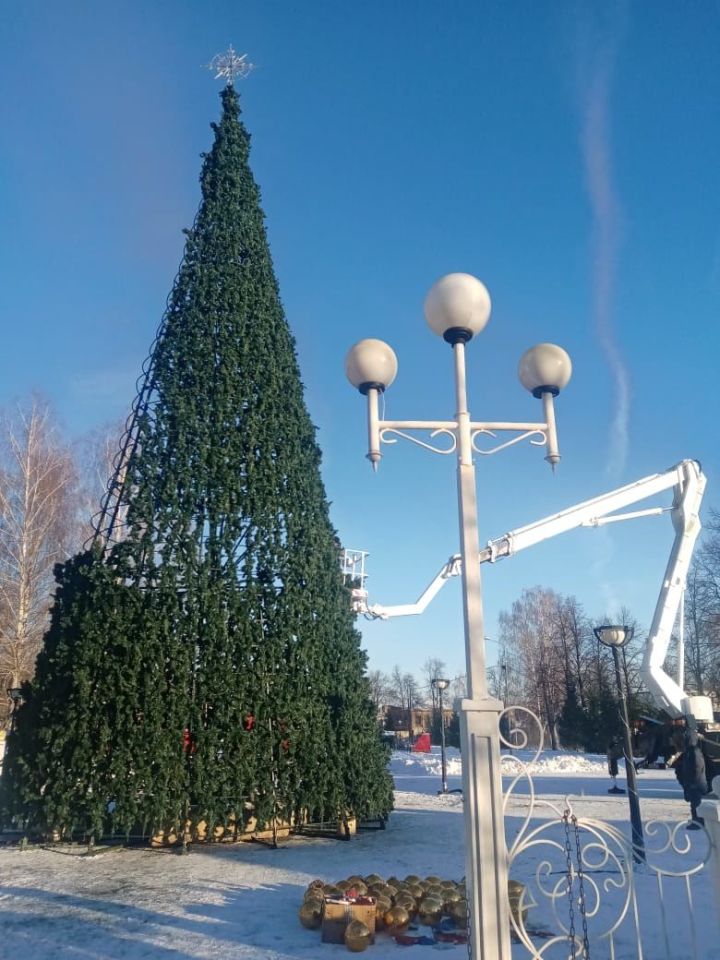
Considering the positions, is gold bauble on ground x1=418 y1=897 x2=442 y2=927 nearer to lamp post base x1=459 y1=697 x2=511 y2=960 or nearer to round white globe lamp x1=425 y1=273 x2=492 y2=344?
lamp post base x1=459 y1=697 x2=511 y2=960

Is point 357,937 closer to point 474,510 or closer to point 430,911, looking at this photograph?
point 430,911

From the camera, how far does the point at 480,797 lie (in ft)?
10.9

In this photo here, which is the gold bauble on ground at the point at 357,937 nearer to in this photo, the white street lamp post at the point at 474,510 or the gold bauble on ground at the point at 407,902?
the gold bauble on ground at the point at 407,902

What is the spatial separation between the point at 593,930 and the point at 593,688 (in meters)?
28.4

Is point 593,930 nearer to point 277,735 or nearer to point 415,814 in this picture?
point 277,735

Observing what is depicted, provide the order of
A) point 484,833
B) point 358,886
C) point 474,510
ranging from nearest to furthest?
point 484,833
point 474,510
point 358,886

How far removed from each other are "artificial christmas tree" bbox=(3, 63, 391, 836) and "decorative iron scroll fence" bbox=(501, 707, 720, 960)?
2.91 metres

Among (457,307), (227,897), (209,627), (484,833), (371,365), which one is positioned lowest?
(227,897)

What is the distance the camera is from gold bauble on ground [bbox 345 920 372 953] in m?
4.73

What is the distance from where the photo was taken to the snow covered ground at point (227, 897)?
477 centimetres

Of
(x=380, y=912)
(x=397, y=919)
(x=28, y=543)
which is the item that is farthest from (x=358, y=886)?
(x=28, y=543)

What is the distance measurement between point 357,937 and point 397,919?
422 mm

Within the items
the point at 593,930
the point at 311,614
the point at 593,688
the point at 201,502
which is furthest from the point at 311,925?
the point at 593,688

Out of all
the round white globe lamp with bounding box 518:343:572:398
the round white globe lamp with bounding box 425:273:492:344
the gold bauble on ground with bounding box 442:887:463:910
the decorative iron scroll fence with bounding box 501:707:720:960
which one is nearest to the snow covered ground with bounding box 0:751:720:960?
the decorative iron scroll fence with bounding box 501:707:720:960
